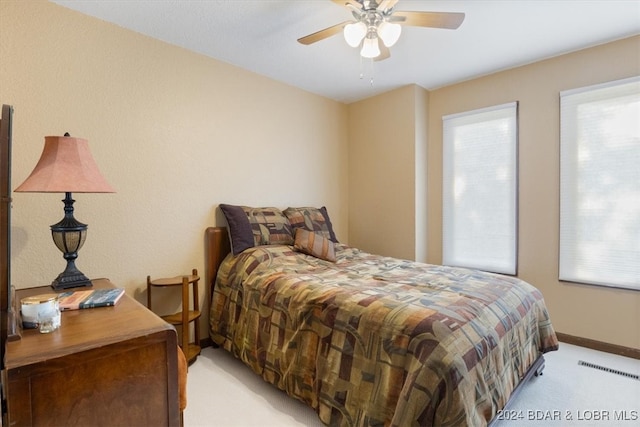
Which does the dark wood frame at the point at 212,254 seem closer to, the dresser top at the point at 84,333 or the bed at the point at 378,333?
the bed at the point at 378,333


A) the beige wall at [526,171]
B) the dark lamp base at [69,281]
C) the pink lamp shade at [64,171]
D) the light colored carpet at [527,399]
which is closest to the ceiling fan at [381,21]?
the pink lamp shade at [64,171]

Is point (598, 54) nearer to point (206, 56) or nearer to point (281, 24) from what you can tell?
point (281, 24)

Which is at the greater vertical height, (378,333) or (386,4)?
A: (386,4)

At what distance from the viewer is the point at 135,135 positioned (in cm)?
235

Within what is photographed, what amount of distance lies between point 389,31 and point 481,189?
2137 mm

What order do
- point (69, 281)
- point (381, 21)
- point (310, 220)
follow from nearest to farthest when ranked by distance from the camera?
1. point (69, 281)
2. point (381, 21)
3. point (310, 220)

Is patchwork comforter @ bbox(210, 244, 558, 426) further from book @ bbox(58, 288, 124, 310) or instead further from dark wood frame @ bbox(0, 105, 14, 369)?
dark wood frame @ bbox(0, 105, 14, 369)

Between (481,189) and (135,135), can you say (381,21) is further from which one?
(481,189)

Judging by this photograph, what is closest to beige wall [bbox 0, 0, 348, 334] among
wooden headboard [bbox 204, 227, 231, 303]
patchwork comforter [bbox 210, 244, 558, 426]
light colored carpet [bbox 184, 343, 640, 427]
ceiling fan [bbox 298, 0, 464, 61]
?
wooden headboard [bbox 204, 227, 231, 303]

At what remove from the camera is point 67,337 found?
106 centimetres

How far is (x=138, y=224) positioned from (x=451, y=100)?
3320 mm

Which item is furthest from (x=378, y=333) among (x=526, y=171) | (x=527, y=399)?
(x=526, y=171)

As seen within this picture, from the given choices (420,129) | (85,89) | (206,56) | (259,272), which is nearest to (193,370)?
(259,272)

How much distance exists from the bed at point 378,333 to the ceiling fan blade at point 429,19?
1537 mm
